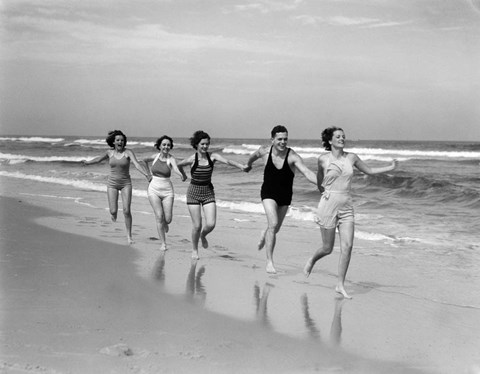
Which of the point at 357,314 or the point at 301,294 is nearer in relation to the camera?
the point at 357,314

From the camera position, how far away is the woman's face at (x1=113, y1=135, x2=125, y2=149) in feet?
32.3

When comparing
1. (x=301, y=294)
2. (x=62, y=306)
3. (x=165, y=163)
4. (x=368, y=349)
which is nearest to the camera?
(x=368, y=349)

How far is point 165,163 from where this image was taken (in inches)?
364

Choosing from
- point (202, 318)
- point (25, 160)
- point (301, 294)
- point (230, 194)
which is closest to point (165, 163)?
point (301, 294)

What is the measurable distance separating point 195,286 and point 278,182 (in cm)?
169

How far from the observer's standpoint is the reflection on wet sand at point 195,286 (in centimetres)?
630

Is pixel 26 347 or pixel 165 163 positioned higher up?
pixel 165 163

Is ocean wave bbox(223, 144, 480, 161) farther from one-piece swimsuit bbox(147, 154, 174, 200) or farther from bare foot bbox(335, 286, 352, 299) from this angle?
bare foot bbox(335, 286, 352, 299)

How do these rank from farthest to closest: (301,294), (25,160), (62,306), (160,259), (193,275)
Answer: (25,160)
(160,259)
(193,275)
(301,294)
(62,306)

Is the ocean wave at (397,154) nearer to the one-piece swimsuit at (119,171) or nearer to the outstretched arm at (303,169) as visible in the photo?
the one-piece swimsuit at (119,171)

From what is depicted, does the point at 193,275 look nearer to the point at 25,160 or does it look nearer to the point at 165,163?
the point at 165,163

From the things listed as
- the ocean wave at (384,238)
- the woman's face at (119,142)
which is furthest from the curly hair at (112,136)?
the ocean wave at (384,238)

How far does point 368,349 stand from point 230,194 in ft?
46.8

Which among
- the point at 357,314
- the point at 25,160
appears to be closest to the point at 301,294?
the point at 357,314
